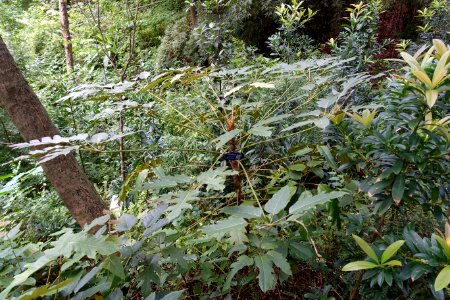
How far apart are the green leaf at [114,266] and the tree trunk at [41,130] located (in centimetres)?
89

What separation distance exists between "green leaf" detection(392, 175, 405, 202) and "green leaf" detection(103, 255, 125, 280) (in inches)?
30.5

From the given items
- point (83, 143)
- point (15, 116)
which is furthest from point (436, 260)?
point (15, 116)

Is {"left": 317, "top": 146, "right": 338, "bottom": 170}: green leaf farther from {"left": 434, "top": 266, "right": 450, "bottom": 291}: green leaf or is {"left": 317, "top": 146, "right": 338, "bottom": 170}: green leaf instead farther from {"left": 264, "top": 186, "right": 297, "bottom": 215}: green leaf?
{"left": 434, "top": 266, "right": 450, "bottom": 291}: green leaf

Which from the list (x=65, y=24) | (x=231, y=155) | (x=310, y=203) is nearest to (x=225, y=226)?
(x=310, y=203)

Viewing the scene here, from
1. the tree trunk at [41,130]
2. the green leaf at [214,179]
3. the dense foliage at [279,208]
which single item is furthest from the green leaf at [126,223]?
the tree trunk at [41,130]

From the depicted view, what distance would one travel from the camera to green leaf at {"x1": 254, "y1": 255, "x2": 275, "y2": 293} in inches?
27.5

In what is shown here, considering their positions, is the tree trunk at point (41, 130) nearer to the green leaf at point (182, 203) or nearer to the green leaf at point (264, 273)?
the green leaf at point (182, 203)

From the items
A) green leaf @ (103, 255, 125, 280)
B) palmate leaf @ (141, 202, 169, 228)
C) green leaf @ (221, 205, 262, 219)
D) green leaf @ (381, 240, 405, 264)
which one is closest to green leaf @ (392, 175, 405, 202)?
green leaf @ (381, 240, 405, 264)

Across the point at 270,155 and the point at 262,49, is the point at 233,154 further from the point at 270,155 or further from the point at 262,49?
the point at 262,49

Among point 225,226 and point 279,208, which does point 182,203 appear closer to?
point 225,226

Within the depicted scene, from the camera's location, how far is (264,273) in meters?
0.72

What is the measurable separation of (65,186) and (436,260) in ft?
5.29

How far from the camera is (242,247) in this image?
877 millimetres

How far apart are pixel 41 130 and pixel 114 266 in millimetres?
1087
